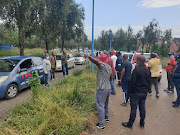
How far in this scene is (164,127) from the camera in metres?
3.54

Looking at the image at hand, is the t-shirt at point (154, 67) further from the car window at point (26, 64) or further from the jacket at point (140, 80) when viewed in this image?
the car window at point (26, 64)

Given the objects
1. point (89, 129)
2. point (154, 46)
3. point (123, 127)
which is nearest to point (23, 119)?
point (89, 129)

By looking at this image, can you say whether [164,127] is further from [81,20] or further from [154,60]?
[81,20]

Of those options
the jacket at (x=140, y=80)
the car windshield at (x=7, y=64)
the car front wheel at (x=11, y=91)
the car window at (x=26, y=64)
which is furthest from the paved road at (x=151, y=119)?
the car windshield at (x=7, y=64)

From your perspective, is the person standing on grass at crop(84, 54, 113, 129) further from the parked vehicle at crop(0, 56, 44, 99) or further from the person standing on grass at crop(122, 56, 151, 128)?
the parked vehicle at crop(0, 56, 44, 99)

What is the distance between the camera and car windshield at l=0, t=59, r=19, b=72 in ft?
17.0

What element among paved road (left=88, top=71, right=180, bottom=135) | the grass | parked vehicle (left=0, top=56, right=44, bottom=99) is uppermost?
parked vehicle (left=0, top=56, right=44, bottom=99)

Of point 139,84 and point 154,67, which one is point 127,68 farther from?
point 154,67

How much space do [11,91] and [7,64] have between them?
1224 millimetres

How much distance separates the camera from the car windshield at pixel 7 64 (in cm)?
519

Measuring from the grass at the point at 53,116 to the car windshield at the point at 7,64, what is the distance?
6.82 ft

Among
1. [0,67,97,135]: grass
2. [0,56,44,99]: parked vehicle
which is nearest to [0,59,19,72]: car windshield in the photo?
[0,56,44,99]: parked vehicle

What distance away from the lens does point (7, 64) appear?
5457 millimetres

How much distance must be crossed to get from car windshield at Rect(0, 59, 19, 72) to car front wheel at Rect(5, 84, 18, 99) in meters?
0.66
